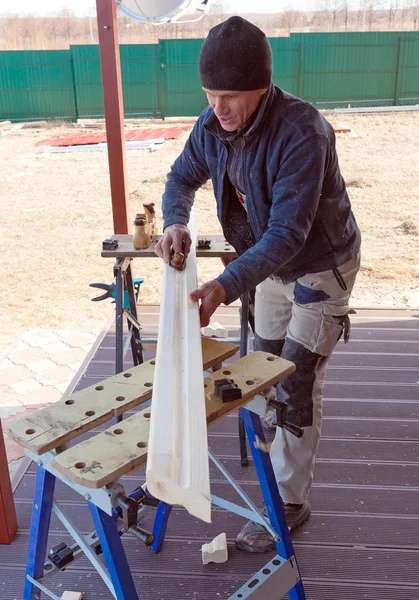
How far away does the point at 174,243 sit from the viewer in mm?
2207

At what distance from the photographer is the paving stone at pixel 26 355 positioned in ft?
14.5

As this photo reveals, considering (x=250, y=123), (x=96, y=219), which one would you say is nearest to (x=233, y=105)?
(x=250, y=123)

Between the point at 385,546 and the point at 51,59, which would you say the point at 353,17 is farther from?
the point at 385,546

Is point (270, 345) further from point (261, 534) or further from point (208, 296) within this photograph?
point (208, 296)

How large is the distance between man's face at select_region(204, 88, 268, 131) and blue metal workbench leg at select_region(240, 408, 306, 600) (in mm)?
944

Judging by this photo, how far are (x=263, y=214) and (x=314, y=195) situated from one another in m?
0.26

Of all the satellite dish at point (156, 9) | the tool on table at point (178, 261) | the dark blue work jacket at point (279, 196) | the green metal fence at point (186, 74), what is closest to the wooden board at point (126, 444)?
the dark blue work jacket at point (279, 196)

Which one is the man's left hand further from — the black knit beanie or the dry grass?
the dry grass

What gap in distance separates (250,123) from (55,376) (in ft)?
8.76

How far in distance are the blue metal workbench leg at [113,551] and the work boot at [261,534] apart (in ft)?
2.95

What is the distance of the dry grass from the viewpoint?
6.52 meters

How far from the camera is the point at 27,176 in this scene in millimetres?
11875

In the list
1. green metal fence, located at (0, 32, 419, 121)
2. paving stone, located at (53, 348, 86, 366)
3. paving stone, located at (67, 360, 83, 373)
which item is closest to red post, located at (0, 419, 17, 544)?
paving stone, located at (67, 360, 83, 373)

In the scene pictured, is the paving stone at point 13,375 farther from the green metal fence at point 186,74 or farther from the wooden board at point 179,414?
the green metal fence at point 186,74
